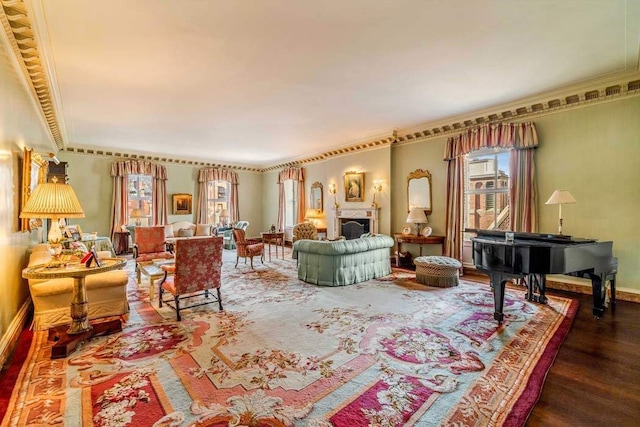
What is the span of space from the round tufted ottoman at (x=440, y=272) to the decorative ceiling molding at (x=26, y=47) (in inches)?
232

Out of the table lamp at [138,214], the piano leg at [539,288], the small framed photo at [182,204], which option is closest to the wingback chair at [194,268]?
the piano leg at [539,288]

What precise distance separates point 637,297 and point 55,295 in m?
7.50

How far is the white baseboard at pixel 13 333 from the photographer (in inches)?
100

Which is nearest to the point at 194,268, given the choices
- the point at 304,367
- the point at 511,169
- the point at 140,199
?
the point at 304,367

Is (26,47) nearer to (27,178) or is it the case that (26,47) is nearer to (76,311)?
(27,178)

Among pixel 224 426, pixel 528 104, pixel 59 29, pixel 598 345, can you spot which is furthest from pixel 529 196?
pixel 59 29

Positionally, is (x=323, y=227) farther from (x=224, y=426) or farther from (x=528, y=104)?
(x=224, y=426)

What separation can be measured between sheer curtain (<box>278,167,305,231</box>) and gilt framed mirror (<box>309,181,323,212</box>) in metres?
0.43

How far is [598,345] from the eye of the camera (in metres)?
2.87

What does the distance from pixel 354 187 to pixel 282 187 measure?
3591 millimetres

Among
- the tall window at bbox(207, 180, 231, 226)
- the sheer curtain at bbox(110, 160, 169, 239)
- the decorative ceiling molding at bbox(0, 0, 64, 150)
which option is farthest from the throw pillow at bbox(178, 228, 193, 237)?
the decorative ceiling molding at bbox(0, 0, 64, 150)

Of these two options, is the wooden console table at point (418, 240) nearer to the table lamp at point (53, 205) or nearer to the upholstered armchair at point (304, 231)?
the upholstered armchair at point (304, 231)

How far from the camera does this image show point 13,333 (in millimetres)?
2920

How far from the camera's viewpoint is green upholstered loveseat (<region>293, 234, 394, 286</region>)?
5039 millimetres
